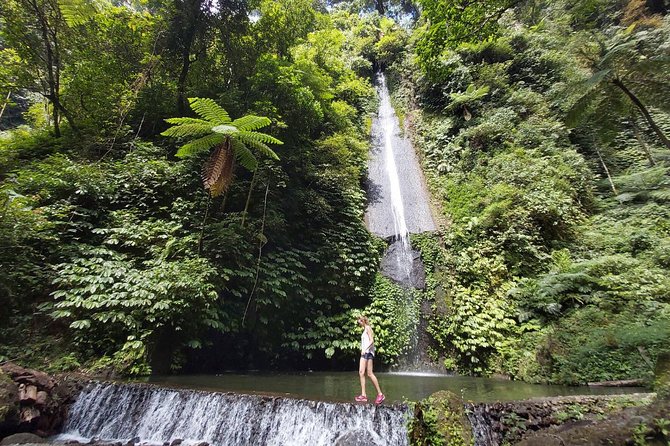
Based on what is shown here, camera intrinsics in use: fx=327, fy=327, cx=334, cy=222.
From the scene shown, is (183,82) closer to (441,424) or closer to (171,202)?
(171,202)

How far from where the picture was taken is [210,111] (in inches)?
270

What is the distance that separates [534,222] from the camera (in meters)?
9.36

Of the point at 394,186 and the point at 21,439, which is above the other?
the point at 394,186

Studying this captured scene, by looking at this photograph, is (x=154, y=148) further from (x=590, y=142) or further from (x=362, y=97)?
(x=590, y=142)

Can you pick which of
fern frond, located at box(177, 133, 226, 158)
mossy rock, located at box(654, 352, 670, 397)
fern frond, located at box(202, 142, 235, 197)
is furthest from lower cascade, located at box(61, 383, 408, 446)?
fern frond, located at box(177, 133, 226, 158)

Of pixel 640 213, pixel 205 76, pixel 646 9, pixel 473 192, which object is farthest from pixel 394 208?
pixel 646 9

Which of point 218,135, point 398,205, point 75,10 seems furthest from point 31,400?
point 398,205

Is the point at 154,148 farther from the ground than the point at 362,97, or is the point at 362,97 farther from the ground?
the point at 362,97

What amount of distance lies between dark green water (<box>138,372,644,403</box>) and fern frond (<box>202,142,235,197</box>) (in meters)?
3.75

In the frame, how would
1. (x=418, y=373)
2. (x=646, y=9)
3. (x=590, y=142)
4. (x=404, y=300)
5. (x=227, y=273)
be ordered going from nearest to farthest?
1. (x=227, y=273)
2. (x=418, y=373)
3. (x=404, y=300)
4. (x=590, y=142)
5. (x=646, y=9)

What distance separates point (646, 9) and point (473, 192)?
1576 centimetres

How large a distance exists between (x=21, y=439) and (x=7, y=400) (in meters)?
0.56

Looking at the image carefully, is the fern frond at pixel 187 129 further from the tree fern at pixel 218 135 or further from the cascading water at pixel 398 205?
the cascading water at pixel 398 205

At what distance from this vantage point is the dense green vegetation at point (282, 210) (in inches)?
245
